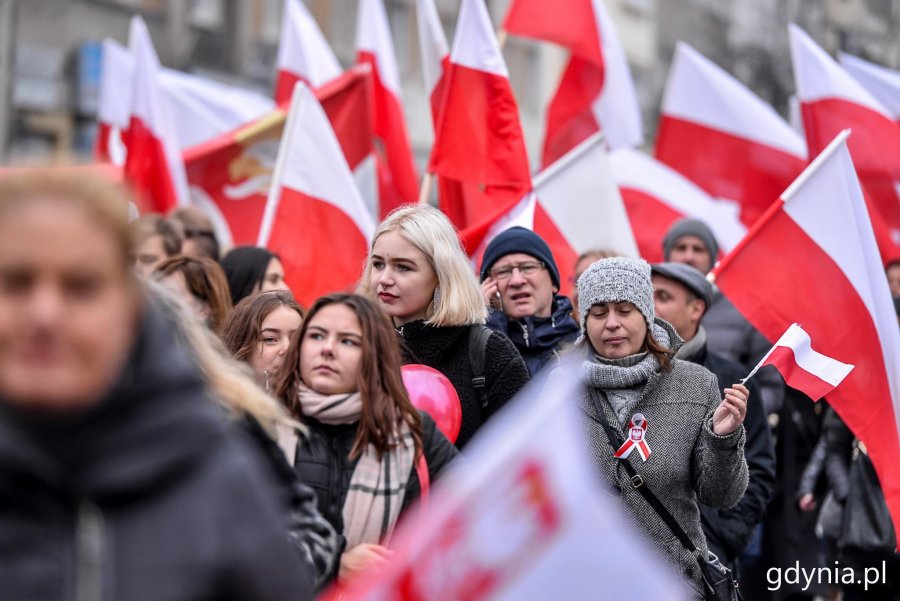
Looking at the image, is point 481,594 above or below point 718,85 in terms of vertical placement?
above

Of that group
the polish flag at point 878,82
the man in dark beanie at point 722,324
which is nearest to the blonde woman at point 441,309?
the man in dark beanie at point 722,324

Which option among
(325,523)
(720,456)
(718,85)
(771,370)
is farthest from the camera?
(718,85)

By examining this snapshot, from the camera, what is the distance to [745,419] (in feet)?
18.1

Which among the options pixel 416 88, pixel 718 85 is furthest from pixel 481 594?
pixel 416 88

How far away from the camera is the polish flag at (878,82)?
10750 millimetres

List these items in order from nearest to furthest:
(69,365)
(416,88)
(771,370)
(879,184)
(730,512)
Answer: (69,365)
(730,512)
(771,370)
(879,184)
(416,88)

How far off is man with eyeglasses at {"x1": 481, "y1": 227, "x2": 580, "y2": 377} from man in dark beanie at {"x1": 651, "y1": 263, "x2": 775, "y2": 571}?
1.26 ft

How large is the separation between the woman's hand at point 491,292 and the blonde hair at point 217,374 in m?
2.74

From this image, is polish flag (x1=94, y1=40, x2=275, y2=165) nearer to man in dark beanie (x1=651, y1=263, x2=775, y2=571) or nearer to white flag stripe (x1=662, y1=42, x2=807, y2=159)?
white flag stripe (x1=662, y1=42, x2=807, y2=159)

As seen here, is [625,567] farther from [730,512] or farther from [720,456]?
[730,512]

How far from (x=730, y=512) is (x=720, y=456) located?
43.5 inches

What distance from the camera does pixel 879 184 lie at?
30.0ft

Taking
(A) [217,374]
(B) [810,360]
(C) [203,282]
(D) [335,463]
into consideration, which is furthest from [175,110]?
(A) [217,374]

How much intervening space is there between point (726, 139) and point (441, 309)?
6.26 meters
